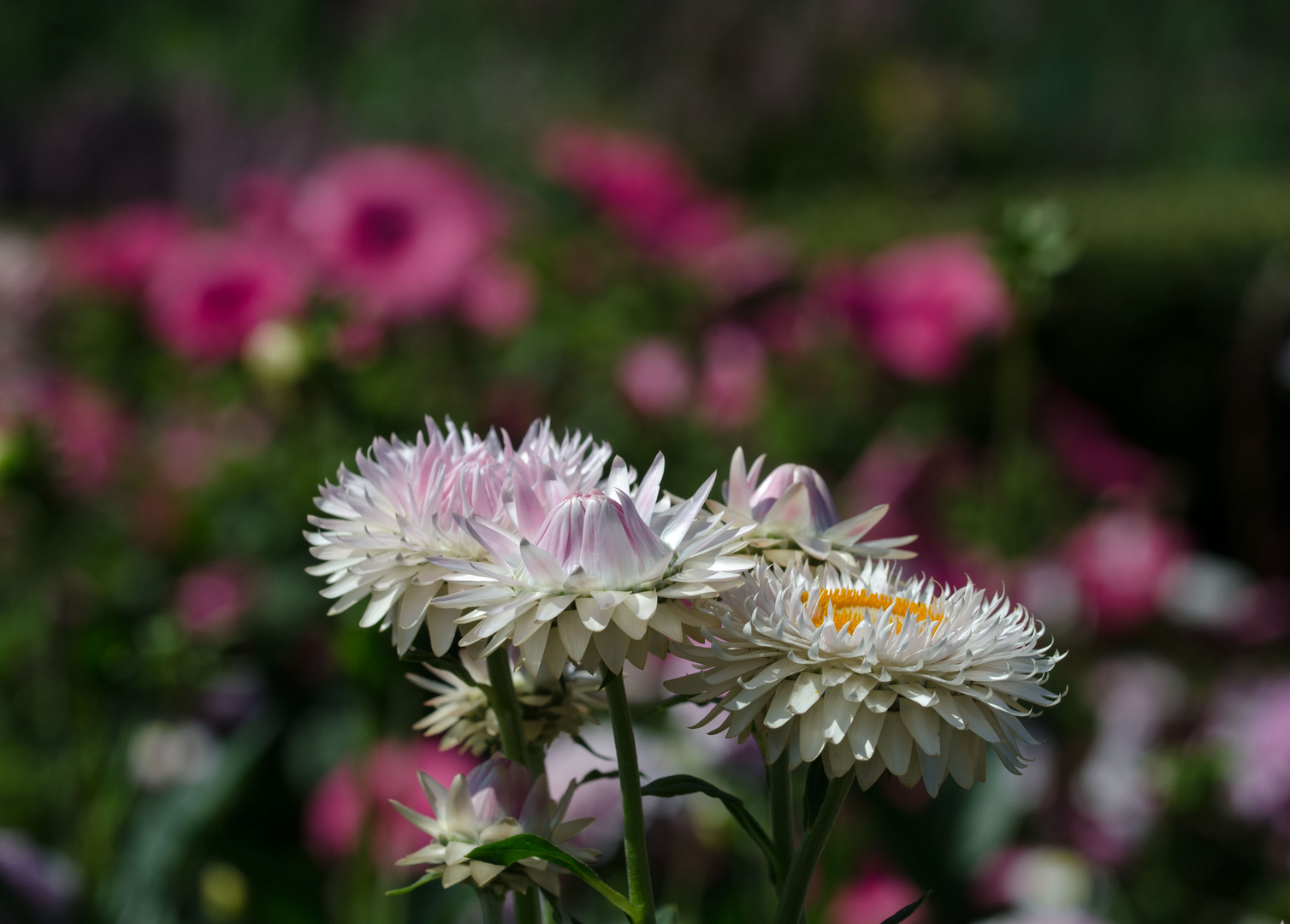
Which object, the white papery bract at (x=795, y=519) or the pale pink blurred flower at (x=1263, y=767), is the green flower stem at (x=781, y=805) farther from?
the pale pink blurred flower at (x=1263, y=767)

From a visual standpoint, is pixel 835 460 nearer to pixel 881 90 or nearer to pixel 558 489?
pixel 558 489

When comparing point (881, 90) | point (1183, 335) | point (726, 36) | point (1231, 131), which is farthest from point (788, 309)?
point (1231, 131)

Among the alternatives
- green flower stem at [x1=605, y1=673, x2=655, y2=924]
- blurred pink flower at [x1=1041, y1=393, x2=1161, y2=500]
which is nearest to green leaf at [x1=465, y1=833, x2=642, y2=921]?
green flower stem at [x1=605, y1=673, x2=655, y2=924]

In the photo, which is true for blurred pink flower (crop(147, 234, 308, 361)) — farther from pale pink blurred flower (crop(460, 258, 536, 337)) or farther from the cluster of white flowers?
the cluster of white flowers

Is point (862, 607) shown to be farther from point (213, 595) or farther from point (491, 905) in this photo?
point (213, 595)

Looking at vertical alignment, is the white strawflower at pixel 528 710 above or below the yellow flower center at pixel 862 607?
below

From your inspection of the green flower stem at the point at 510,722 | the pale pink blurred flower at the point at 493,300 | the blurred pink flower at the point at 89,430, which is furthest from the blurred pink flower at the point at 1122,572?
the blurred pink flower at the point at 89,430

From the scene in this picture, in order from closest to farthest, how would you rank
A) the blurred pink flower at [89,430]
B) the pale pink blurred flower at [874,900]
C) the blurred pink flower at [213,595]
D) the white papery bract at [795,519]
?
1. the white papery bract at [795,519]
2. the pale pink blurred flower at [874,900]
3. the blurred pink flower at [213,595]
4. the blurred pink flower at [89,430]
